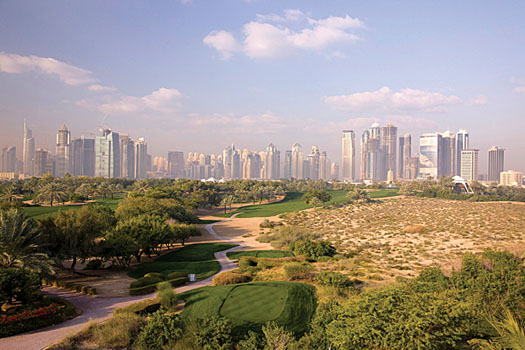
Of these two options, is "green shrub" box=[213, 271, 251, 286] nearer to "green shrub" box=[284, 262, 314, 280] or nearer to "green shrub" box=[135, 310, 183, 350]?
"green shrub" box=[284, 262, 314, 280]

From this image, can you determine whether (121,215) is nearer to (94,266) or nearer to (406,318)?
(94,266)

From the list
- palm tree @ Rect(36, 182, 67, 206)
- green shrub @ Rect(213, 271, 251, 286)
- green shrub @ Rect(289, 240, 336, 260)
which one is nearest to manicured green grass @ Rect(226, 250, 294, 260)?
green shrub @ Rect(289, 240, 336, 260)

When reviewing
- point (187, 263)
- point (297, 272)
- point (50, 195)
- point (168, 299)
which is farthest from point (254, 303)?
point (50, 195)

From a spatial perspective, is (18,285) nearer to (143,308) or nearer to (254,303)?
(143,308)

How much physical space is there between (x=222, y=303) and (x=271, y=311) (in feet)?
9.43

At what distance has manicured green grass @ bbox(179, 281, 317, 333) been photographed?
52.8ft

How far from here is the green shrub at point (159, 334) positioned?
43.2 ft

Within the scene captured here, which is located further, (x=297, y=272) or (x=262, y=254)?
(x=262, y=254)

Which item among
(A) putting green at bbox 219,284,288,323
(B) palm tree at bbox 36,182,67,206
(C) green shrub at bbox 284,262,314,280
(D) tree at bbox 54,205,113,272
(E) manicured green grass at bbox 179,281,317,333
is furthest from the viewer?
(B) palm tree at bbox 36,182,67,206

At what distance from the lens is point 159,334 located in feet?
44.3

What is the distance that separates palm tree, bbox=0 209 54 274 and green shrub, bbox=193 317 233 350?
39.5 feet

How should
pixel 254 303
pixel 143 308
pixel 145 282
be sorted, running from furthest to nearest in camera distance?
pixel 145 282
pixel 254 303
pixel 143 308

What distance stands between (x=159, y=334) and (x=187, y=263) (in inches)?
684

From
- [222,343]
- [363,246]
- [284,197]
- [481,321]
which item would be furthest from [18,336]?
[284,197]
